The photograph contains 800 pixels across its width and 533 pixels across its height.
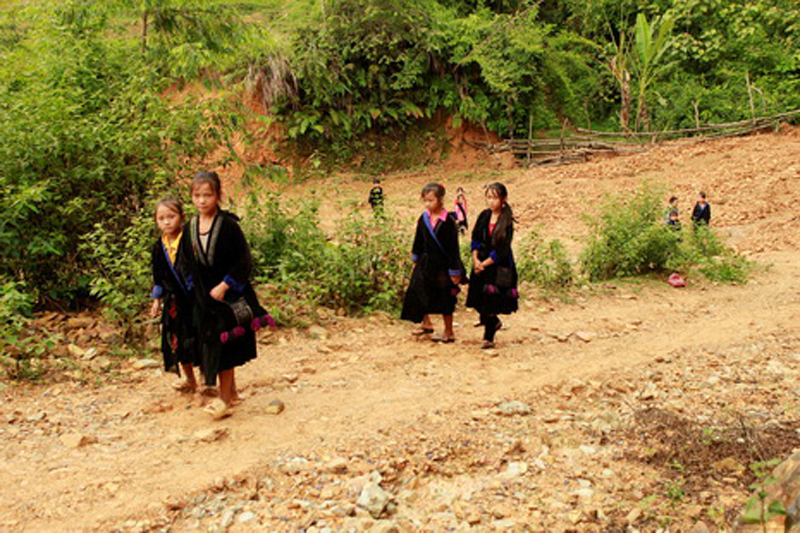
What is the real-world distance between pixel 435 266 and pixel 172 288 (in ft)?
7.86

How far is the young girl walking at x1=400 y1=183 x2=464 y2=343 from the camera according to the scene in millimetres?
5418

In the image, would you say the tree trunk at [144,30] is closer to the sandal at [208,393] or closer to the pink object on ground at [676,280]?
the sandal at [208,393]

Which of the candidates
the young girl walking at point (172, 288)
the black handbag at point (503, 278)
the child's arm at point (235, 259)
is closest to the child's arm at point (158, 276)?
the young girl walking at point (172, 288)

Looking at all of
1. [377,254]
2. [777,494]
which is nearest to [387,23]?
[377,254]

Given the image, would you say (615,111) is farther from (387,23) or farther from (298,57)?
(298,57)

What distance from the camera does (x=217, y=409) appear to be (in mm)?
3844

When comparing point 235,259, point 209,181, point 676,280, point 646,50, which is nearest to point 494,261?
point 235,259

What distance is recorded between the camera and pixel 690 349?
5.46 m

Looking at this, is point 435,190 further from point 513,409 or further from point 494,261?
point 513,409

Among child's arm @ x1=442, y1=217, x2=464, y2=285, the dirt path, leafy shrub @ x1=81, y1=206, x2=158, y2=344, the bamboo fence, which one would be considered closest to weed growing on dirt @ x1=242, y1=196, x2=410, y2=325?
the dirt path

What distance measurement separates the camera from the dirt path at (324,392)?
3.13m

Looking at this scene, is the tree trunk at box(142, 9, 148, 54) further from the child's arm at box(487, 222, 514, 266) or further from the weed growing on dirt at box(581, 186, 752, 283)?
the weed growing on dirt at box(581, 186, 752, 283)

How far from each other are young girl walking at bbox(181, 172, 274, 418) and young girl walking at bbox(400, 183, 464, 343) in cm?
203

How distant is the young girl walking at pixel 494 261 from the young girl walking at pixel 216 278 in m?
2.30
